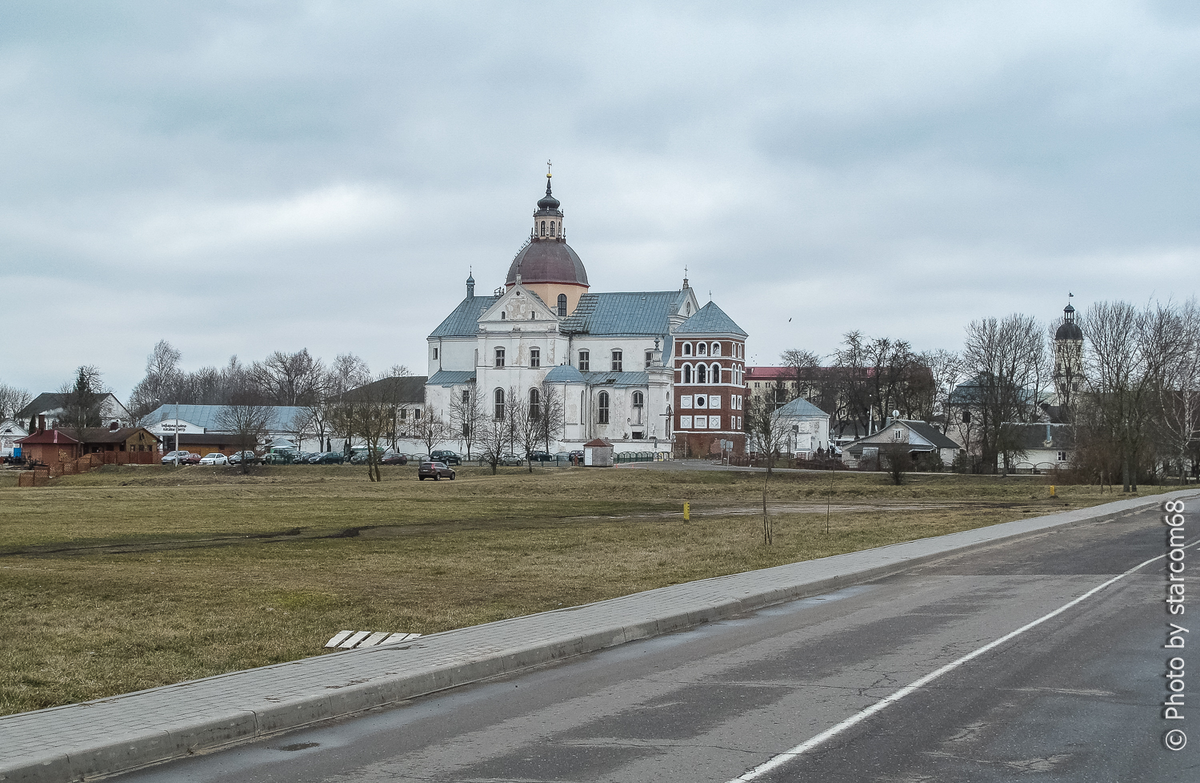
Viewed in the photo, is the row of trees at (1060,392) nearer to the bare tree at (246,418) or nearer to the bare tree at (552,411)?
the bare tree at (552,411)

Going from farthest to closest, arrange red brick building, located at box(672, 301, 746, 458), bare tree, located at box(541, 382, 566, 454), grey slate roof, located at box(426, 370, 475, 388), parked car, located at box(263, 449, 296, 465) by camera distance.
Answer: grey slate roof, located at box(426, 370, 475, 388) < red brick building, located at box(672, 301, 746, 458) < bare tree, located at box(541, 382, 566, 454) < parked car, located at box(263, 449, 296, 465)

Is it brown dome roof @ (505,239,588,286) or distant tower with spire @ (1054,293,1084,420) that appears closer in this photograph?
distant tower with spire @ (1054,293,1084,420)

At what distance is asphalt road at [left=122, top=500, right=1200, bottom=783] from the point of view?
7.80 m

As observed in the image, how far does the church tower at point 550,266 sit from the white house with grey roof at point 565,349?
105 millimetres

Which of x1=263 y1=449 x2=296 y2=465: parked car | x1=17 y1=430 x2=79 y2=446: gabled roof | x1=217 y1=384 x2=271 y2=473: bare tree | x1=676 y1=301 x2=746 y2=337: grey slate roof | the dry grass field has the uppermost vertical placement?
x1=676 y1=301 x2=746 y2=337: grey slate roof

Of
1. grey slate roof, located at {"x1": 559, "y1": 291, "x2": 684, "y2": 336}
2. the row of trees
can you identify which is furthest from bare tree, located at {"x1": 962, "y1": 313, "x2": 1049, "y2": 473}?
grey slate roof, located at {"x1": 559, "y1": 291, "x2": 684, "y2": 336}

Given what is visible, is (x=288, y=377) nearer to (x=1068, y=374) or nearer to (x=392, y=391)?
(x=392, y=391)

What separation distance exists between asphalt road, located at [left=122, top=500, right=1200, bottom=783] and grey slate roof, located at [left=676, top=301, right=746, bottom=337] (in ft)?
324

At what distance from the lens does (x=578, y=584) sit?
18.5 m

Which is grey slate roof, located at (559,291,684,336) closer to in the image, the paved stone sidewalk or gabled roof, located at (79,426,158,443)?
gabled roof, located at (79,426,158,443)

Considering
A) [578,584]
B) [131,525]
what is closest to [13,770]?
[578,584]

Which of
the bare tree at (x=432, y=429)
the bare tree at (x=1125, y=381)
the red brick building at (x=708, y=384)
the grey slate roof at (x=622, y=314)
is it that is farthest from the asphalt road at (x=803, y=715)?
the grey slate roof at (x=622, y=314)

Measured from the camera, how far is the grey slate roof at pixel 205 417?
137500 millimetres

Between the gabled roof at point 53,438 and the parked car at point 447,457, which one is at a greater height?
the gabled roof at point 53,438
